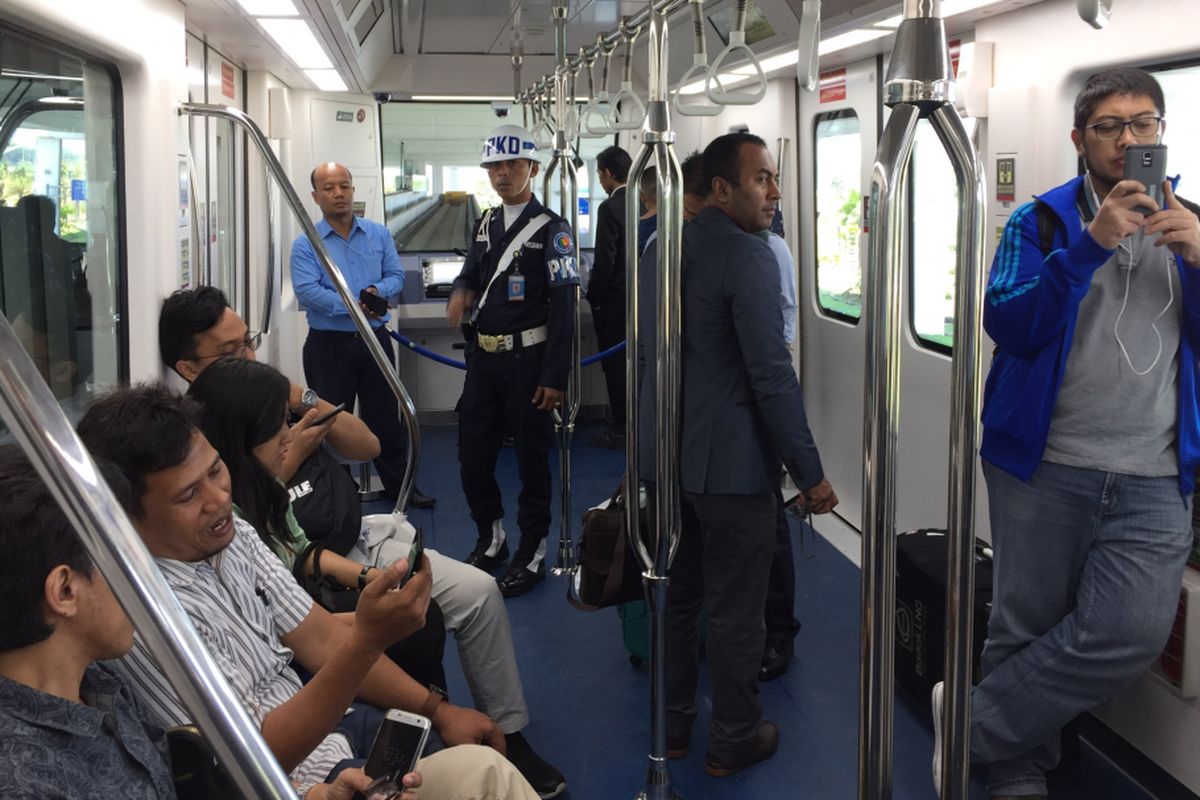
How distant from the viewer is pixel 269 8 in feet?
14.2

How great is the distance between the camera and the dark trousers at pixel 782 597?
4281 mm

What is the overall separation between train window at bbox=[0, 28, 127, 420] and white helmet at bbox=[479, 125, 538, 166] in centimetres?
197

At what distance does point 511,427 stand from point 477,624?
2.00 m

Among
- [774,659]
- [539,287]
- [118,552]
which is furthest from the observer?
[539,287]

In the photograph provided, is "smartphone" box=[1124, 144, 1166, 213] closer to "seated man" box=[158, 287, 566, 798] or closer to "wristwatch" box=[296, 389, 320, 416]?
"seated man" box=[158, 287, 566, 798]

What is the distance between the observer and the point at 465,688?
424 centimetres

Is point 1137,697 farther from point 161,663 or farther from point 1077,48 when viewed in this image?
point 161,663

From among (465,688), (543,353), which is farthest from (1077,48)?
(465,688)

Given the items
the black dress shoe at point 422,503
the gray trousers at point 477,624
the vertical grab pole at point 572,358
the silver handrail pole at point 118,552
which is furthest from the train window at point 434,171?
the silver handrail pole at point 118,552

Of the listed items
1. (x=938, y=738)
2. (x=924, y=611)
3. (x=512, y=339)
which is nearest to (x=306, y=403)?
(x=512, y=339)

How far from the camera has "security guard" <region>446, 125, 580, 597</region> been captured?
5.11 metres

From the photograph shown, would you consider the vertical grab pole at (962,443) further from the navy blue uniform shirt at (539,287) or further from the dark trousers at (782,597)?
the navy blue uniform shirt at (539,287)

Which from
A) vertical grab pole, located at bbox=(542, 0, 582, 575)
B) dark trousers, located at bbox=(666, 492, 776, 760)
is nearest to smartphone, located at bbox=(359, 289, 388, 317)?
vertical grab pole, located at bbox=(542, 0, 582, 575)

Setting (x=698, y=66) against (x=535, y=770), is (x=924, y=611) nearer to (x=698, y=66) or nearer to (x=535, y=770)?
(x=535, y=770)
